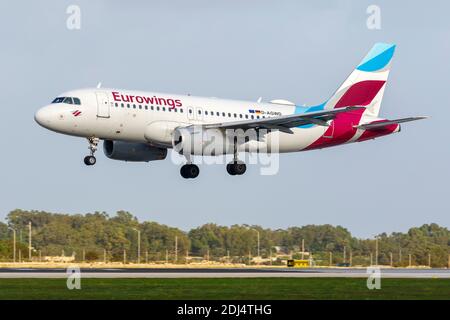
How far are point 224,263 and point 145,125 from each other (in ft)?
79.8

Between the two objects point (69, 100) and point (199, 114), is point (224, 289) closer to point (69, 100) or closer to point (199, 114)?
point (69, 100)

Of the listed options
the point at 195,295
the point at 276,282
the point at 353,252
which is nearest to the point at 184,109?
the point at 276,282

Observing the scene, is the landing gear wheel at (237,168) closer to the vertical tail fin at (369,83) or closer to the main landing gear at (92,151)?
the vertical tail fin at (369,83)

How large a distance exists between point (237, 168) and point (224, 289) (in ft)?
90.6

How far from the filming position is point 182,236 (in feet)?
380

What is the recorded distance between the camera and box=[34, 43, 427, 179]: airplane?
223ft

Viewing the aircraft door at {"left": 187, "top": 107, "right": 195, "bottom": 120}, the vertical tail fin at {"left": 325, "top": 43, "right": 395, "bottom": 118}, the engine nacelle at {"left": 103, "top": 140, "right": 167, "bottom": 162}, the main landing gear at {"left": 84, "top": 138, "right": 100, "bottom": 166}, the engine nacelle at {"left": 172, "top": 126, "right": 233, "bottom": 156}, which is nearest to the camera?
the main landing gear at {"left": 84, "top": 138, "right": 100, "bottom": 166}

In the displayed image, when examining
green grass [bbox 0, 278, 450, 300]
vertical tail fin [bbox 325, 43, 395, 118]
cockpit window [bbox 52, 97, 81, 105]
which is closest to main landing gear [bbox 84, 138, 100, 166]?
cockpit window [bbox 52, 97, 81, 105]

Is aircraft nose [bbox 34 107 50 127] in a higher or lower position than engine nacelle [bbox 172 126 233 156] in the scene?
higher

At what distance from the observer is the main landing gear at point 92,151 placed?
2741 inches

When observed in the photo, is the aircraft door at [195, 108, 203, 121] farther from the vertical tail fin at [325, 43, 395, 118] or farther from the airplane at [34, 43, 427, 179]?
the vertical tail fin at [325, 43, 395, 118]

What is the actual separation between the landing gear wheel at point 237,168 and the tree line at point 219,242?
62.6 ft

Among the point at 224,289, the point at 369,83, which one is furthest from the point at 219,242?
the point at 224,289

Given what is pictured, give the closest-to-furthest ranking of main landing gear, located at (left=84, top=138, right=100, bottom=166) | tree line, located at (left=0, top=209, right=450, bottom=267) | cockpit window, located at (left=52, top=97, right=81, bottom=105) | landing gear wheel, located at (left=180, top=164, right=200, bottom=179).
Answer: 1. cockpit window, located at (left=52, top=97, right=81, bottom=105)
2. main landing gear, located at (left=84, top=138, right=100, bottom=166)
3. landing gear wheel, located at (left=180, top=164, right=200, bottom=179)
4. tree line, located at (left=0, top=209, right=450, bottom=267)
